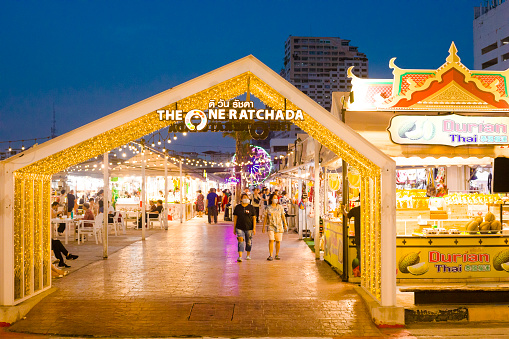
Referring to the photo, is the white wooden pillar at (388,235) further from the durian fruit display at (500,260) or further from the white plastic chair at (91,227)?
the white plastic chair at (91,227)

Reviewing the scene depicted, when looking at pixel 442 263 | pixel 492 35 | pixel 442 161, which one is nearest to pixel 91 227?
pixel 442 161

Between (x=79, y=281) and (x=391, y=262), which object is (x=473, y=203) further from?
(x=79, y=281)

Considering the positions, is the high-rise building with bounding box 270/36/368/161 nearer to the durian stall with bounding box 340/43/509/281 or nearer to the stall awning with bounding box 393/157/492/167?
the stall awning with bounding box 393/157/492/167

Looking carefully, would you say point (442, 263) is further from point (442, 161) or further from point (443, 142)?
point (442, 161)

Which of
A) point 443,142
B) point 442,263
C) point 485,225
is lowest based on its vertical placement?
point 442,263

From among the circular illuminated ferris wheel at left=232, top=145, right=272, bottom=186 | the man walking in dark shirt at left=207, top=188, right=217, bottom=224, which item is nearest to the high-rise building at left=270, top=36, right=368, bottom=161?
the circular illuminated ferris wheel at left=232, top=145, right=272, bottom=186

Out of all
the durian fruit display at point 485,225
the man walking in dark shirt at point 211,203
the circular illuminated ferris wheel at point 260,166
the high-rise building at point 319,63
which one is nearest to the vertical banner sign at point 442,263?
the durian fruit display at point 485,225

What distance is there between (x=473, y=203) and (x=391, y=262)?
3.98 meters

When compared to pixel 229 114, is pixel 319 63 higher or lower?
higher

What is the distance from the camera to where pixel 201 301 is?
7.73 metres

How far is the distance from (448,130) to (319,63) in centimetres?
12981

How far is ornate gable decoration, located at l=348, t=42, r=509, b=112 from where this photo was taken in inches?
356

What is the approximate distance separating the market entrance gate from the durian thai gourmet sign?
1306 millimetres

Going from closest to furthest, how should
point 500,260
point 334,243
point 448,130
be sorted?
1. point 448,130
2. point 500,260
3. point 334,243
